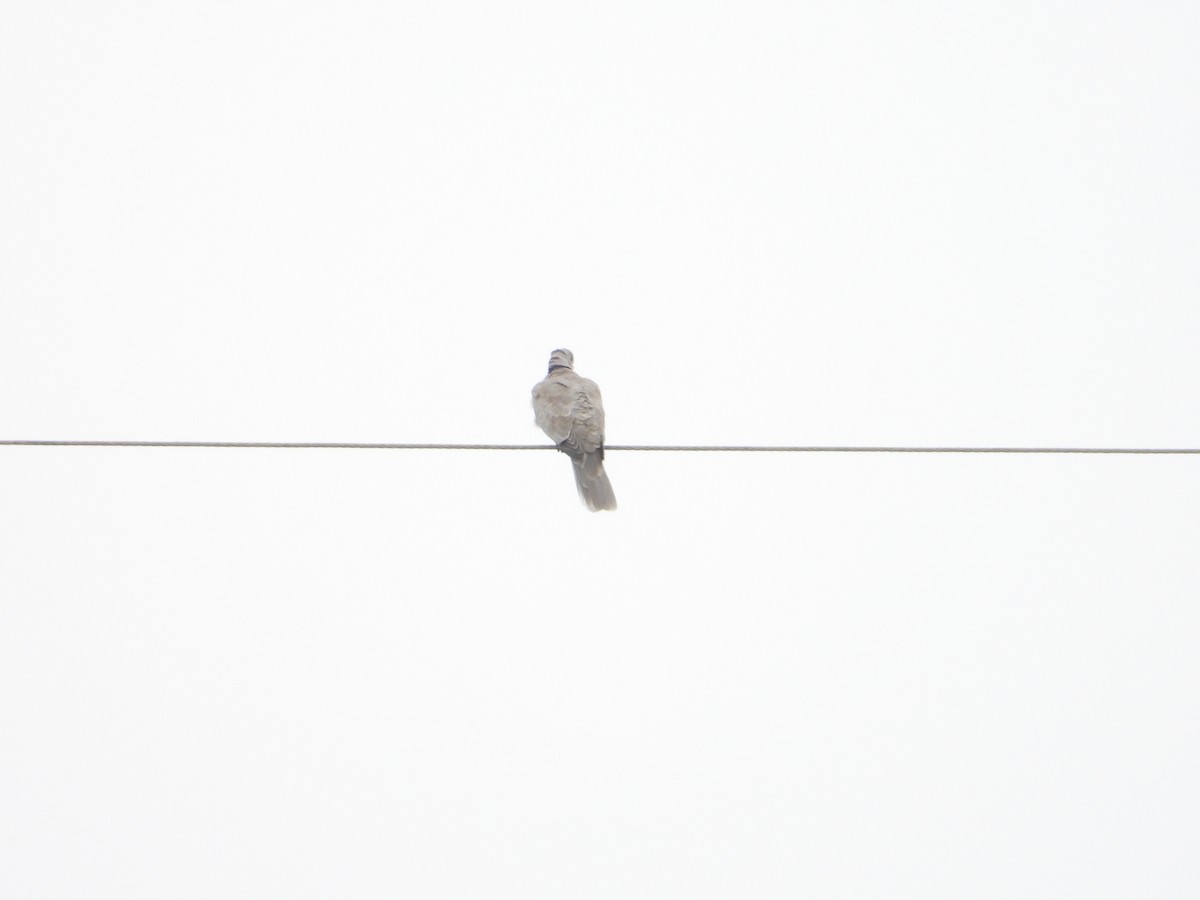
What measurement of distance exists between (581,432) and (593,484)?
41 centimetres

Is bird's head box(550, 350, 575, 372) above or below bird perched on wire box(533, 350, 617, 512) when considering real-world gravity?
above

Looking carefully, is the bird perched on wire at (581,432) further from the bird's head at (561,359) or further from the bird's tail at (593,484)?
the bird's head at (561,359)

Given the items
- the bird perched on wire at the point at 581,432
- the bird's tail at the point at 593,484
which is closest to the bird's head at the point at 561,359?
the bird perched on wire at the point at 581,432

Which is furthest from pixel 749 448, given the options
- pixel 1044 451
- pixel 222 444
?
pixel 222 444

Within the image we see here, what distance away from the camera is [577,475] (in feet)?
35.9

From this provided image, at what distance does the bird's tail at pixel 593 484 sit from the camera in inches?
425

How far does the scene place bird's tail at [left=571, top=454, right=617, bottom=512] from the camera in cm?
1079

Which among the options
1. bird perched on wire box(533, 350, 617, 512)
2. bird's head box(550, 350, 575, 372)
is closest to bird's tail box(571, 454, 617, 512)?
bird perched on wire box(533, 350, 617, 512)

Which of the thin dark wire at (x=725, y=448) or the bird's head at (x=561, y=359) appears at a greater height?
the bird's head at (x=561, y=359)

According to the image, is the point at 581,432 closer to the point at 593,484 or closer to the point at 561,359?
the point at 593,484

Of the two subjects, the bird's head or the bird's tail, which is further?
the bird's head

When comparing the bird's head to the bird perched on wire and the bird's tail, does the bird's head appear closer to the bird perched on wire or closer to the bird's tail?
the bird perched on wire

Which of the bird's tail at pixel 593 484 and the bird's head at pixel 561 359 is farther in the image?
the bird's head at pixel 561 359

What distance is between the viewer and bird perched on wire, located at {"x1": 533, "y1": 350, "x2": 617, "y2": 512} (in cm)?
1079
